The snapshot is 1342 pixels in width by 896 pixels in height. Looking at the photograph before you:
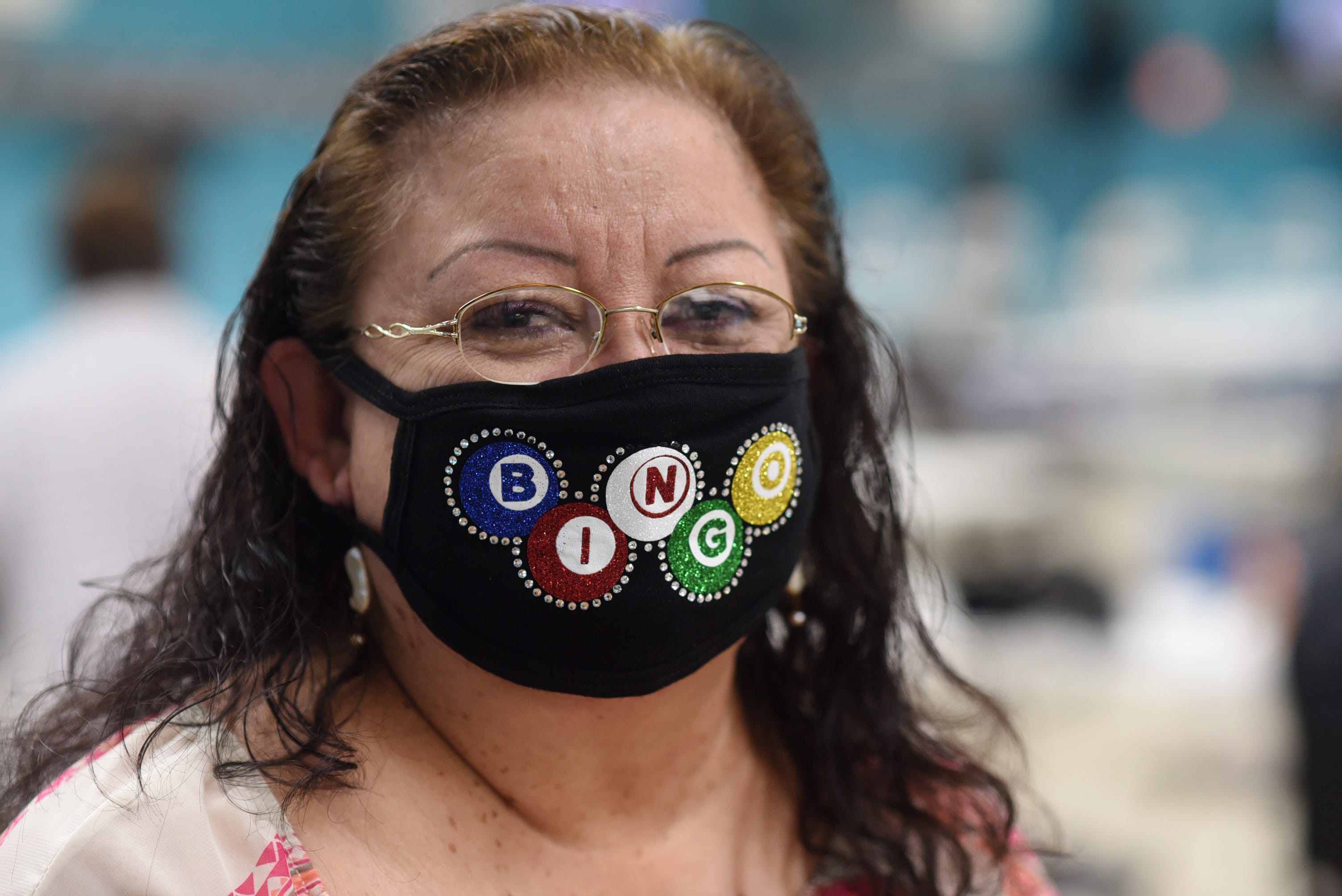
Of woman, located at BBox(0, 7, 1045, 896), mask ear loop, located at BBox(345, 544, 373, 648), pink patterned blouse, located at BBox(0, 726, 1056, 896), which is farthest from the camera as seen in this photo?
mask ear loop, located at BBox(345, 544, 373, 648)

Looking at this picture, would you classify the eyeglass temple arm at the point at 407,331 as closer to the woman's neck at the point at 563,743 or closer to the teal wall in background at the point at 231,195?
the woman's neck at the point at 563,743

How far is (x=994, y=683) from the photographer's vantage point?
386 cm

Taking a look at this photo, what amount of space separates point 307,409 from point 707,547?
18.0 inches

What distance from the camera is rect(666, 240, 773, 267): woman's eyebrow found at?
3.71 ft

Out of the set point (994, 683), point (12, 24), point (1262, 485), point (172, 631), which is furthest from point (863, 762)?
point (12, 24)

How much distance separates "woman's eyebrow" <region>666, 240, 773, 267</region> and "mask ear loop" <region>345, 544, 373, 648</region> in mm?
435

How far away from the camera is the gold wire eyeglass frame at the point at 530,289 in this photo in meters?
1.09

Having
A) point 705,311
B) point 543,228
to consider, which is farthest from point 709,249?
point 543,228

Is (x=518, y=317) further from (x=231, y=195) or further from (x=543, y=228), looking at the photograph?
(x=231, y=195)

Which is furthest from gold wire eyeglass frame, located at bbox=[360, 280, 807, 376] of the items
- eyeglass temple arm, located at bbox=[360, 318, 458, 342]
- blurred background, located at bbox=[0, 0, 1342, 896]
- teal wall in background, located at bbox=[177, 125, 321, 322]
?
teal wall in background, located at bbox=[177, 125, 321, 322]

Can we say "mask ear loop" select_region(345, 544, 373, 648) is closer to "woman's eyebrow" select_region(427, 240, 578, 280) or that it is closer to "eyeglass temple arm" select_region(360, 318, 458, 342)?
"eyeglass temple arm" select_region(360, 318, 458, 342)

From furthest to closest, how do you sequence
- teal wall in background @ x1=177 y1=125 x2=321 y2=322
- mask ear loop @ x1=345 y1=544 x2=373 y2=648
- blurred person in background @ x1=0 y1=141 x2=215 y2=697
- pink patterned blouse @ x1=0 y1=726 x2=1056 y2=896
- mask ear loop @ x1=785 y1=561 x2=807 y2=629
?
teal wall in background @ x1=177 y1=125 x2=321 y2=322 < blurred person in background @ x1=0 y1=141 x2=215 y2=697 < mask ear loop @ x1=785 y1=561 x2=807 y2=629 < mask ear loop @ x1=345 y1=544 x2=373 y2=648 < pink patterned blouse @ x1=0 y1=726 x2=1056 y2=896

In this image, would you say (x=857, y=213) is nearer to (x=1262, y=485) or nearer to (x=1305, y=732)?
(x=1262, y=485)

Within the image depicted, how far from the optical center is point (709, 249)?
1150mm
